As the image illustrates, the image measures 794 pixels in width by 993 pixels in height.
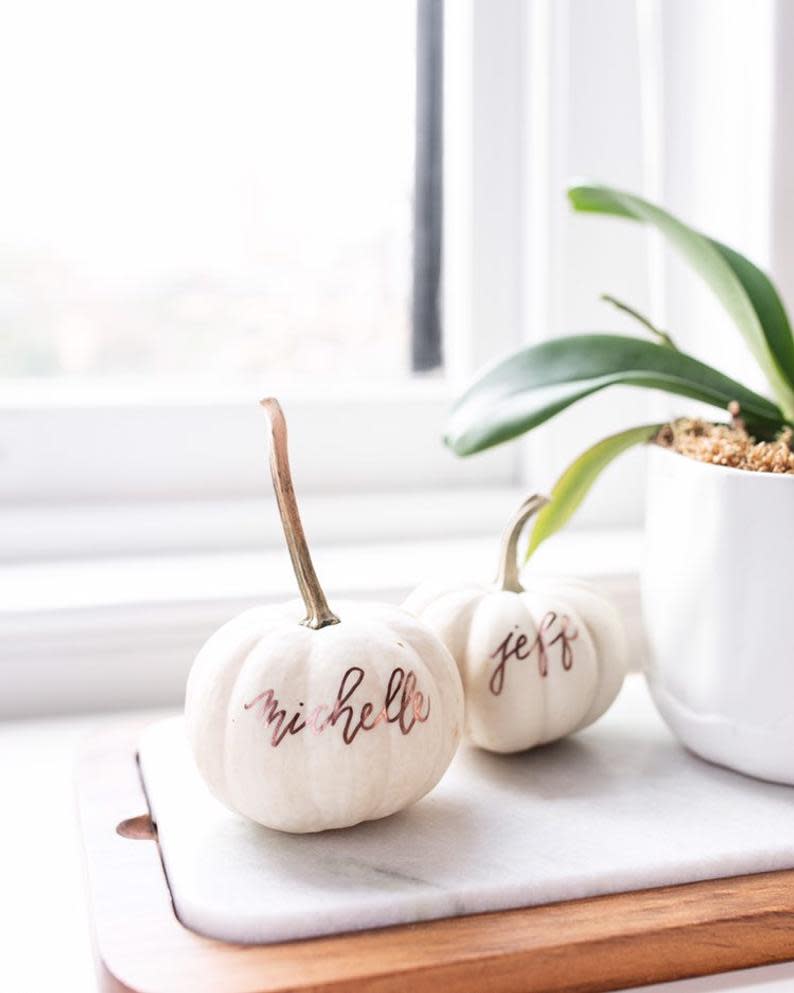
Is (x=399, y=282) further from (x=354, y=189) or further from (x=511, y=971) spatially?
(x=511, y=971)

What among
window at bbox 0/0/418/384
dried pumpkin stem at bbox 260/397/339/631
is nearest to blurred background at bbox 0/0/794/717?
window at bbox 0/0/418/384

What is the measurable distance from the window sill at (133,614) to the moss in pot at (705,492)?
136mm

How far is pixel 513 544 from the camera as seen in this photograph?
601 millimetres

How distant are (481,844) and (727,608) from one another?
6.1 inches

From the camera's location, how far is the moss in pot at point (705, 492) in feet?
1.75

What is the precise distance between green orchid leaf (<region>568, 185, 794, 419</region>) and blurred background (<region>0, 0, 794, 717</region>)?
0.27 meters

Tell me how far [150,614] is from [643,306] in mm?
488

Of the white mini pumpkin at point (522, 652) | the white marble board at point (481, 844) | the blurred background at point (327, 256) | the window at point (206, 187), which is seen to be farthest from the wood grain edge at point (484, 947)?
the window at point (206, 187)

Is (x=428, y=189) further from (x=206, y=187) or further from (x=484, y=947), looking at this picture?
(x=484, y=947)

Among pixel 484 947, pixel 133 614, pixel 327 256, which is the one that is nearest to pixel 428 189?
pixel 327 256

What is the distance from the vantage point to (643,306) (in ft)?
3.26

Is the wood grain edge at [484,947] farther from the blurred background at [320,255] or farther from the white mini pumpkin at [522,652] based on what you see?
the blurred background at [320,255]

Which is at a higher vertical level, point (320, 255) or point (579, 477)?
point (320, 255)

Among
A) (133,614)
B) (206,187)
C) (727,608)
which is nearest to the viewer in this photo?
(727,608)
